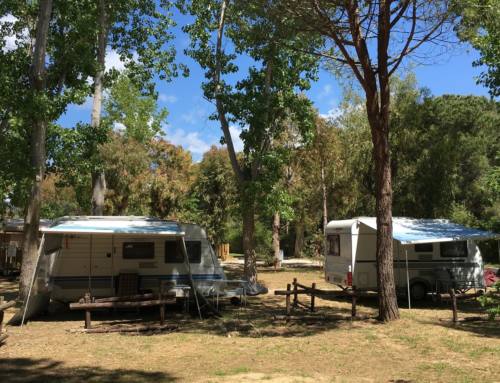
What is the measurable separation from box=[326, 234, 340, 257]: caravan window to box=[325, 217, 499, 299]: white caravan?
3.8 inches

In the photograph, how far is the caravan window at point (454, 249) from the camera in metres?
14.9

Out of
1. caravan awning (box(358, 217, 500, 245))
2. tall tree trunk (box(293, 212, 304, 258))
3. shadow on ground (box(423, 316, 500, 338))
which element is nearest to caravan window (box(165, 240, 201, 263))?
caravan awning (box(358, 217, 500, 245))

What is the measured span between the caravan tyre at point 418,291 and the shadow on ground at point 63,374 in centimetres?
964

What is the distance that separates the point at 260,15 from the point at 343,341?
23.6 ft

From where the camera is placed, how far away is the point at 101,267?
1280 centimetres

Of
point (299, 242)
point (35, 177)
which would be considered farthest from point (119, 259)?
point (299, 242)

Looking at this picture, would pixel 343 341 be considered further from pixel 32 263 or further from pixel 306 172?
pixel 306 172

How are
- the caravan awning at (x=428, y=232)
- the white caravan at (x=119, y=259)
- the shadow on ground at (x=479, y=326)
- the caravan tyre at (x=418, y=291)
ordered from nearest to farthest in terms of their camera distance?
the shadow on ground at (x=479, y=326)
the white caravan at (x=119, y=259)
the caravan awning at (x=428, y=232)
the caravan tyre at (x=418, y=291)

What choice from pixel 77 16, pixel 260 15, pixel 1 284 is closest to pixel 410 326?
pixel 260 15

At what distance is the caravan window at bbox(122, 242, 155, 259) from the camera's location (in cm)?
1300

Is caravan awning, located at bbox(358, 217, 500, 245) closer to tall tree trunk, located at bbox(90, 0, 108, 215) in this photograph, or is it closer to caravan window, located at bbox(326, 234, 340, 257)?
caravan window, located at bbox(326, 234, 340, 257)

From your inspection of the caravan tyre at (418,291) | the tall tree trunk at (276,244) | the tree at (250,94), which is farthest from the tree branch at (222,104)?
the tall tree trunk at (276,244)

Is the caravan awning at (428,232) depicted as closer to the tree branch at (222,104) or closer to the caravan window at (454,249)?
the caravan window at (454,249)

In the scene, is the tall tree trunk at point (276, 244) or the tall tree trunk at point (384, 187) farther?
the tall tree trunk at point (276, 244)
